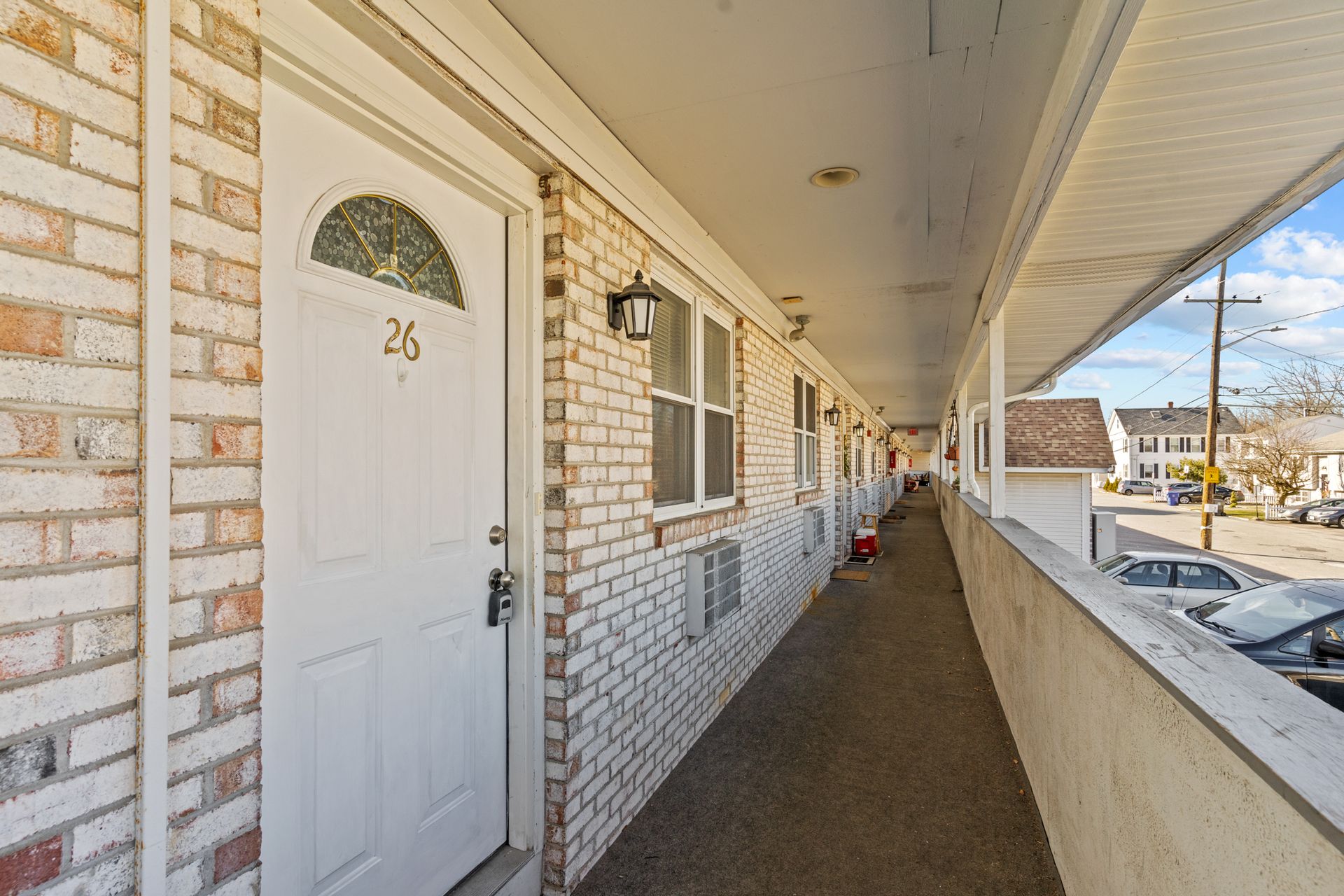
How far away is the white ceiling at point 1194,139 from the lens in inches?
66.9

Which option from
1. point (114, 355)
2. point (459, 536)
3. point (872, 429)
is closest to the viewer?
point (114, 355)

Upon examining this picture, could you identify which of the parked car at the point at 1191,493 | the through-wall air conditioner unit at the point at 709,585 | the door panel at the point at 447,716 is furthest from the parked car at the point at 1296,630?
the parked car at the point at 1191,493

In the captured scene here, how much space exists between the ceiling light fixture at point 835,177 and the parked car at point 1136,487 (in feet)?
168

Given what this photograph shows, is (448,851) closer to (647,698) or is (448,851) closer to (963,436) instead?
(647,698)

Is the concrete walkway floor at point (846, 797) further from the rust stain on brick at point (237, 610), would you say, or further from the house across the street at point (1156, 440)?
the house across the street at point (1156, 440)

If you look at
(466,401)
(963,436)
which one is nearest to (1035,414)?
(963,436)

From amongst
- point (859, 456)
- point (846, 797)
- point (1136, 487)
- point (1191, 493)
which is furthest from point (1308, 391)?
point (1136, 487)

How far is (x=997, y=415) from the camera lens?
189 inches

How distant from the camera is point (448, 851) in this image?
6.54 ft

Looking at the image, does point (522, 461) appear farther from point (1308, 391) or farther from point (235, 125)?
point (1308, 391)

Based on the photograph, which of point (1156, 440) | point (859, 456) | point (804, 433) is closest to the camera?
point (804, 433)

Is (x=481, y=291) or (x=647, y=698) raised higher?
(x=481, y=291)

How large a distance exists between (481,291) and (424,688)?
1.33m

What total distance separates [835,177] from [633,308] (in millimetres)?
1154
